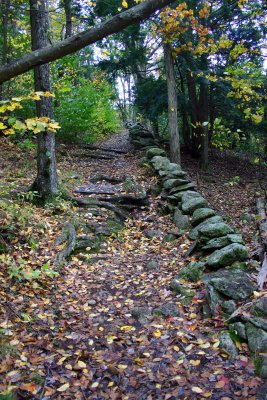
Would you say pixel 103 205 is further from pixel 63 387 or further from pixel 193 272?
pixel 63 387

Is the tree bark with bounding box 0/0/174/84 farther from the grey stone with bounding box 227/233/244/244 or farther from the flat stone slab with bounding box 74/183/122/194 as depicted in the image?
the flat stone slab with bounding box 74/183/122/194

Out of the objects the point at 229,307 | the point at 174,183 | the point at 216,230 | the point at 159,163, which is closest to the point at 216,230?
the point at 216,230

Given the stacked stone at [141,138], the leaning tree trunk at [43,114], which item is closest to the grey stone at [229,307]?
the leaning tree trunk at [43,114]

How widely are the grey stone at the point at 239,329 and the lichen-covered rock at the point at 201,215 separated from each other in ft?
9.41

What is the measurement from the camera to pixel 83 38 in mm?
2428

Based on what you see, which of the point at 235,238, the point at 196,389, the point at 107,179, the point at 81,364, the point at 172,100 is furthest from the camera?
the point at 172,100

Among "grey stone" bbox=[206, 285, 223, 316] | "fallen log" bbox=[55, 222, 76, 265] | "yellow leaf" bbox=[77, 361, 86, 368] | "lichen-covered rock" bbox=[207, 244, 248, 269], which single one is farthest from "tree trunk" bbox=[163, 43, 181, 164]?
"yellow leaf" bbox=[77, 361, 86, 368]

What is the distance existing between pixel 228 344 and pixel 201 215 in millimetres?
3144

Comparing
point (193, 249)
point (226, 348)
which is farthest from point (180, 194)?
point (226, 348)

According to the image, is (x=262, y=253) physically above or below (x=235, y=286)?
above

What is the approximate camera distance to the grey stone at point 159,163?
944cm

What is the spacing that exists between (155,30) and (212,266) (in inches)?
254

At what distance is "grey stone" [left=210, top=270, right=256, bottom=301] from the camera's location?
4.05 metres

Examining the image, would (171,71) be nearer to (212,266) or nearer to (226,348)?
(212,266)
